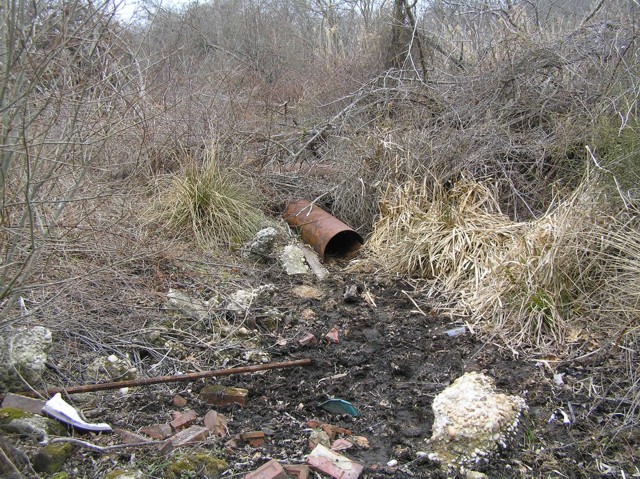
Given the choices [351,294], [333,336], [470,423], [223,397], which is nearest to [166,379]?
[223,397]

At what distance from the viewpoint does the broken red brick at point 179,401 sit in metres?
2.80

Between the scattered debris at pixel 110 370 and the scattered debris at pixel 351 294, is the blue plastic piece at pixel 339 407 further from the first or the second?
the scattered debris at pixel 351 294

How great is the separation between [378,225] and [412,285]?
3.09 feet

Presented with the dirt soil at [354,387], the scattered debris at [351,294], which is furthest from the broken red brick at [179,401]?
the scattered debris at [351,294]

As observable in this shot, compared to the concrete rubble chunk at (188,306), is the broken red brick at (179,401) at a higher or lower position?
lower

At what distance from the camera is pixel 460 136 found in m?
5.09

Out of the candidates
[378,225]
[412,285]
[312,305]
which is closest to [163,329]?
[312,305]

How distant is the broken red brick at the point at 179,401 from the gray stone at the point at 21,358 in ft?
2.05

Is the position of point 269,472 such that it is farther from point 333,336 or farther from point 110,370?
point 333,336

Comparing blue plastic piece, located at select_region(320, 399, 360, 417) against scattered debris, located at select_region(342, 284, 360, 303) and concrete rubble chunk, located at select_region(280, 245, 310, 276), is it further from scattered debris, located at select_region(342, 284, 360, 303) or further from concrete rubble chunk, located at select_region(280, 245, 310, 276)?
concrete rubble chunk, located at select_region(280, 245, 310, 276)

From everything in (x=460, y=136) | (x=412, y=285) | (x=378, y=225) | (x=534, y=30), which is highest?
(x=534, y=30)

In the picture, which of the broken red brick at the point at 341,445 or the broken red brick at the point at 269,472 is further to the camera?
the broken red brick at the point at 341,445

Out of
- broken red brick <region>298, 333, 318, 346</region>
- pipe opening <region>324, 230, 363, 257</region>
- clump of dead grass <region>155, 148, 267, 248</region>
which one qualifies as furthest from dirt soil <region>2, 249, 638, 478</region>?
pipe opening <region>324, 230, 363, 257</region>

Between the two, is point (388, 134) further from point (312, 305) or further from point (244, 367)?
point (244, 367)
